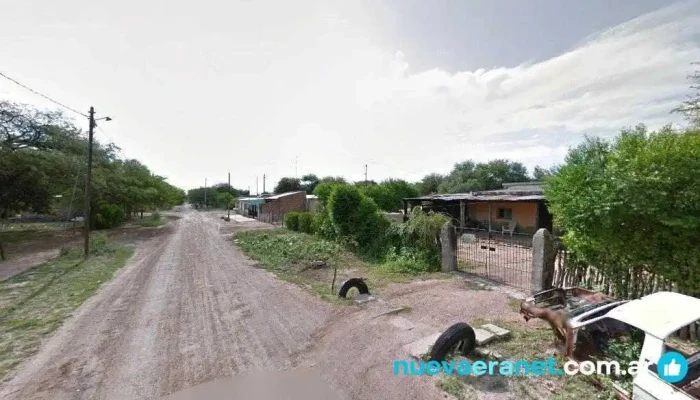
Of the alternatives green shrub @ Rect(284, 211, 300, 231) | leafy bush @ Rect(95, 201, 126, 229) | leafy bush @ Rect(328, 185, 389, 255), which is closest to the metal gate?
leafy bush @ Rect(328, 185, 389, 255)

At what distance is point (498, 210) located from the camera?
2059 centimetres

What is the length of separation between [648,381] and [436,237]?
23.8 ft

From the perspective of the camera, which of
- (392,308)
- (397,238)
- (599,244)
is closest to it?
(599,244)

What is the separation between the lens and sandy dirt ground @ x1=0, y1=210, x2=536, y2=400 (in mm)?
3805

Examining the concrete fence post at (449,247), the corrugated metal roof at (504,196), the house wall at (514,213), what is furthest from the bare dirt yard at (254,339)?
the house wall at (514,213)

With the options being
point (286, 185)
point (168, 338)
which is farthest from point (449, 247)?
point (286, 185)

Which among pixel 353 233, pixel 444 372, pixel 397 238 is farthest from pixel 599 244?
pixel 353 233

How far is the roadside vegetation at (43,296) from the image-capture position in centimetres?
509

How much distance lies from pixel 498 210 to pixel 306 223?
43.2 feet

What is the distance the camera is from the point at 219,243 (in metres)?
17.5

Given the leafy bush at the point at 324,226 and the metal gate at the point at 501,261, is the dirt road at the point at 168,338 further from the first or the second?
the leafy bush at the point at 324,226

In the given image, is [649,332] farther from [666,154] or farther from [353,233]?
[353,233]

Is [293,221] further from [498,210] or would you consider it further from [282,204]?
[282,204]

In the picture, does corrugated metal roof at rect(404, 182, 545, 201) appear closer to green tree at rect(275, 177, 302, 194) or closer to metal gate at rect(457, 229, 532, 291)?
metal gate at rect(457, 229, 532, 291)
